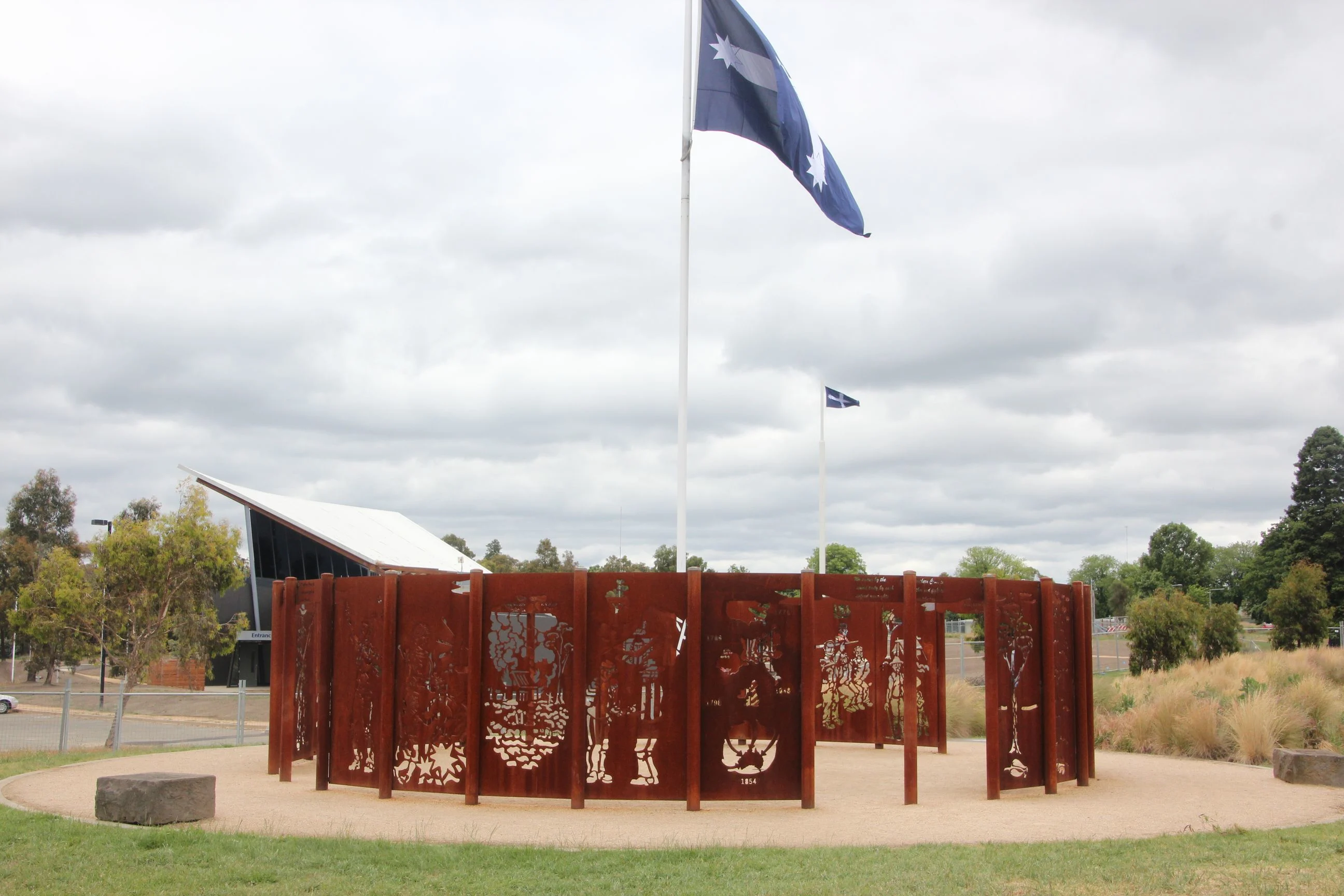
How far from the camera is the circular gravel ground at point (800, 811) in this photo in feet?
32.7

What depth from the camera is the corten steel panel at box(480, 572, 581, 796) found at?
1162cm

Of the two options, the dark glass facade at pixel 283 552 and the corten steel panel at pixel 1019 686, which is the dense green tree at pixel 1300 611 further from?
the dark glass facade at pixel 283 552

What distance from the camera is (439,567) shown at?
58938mm

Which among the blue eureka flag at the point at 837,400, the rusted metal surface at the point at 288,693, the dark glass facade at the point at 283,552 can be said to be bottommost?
the rusted metal surface at the point at 288,693

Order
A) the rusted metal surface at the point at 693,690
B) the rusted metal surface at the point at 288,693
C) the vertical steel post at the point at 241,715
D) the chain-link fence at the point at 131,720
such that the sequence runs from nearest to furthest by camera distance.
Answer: the rusted metal surface at the point at 693,690
the rusted metal surface at the point at 288,693
the vertical steel post at the point at 241,715
the chain-link fence at the point at 131,720

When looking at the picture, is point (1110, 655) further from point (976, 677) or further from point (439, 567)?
point (439, 567)

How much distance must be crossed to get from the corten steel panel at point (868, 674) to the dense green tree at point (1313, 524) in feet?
193

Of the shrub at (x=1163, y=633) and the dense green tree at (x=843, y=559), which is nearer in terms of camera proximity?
the shrub at (x=1163, y=633)

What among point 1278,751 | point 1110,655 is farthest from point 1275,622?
point 1278,751

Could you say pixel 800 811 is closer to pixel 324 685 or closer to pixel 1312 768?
pixel 324 685

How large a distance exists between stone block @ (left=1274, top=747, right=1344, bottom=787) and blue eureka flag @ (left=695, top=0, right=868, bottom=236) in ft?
31.1

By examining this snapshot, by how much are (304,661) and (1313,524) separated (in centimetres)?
7224

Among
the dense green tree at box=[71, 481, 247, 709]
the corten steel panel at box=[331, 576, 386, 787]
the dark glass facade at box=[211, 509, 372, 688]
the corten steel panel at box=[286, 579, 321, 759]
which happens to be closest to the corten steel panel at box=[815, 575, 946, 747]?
the corten steel panel at box=[331, 576, 386, 787]

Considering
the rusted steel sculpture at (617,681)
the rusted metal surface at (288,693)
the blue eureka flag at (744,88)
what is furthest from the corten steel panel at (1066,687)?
the rusted metal surface at (288,693)
